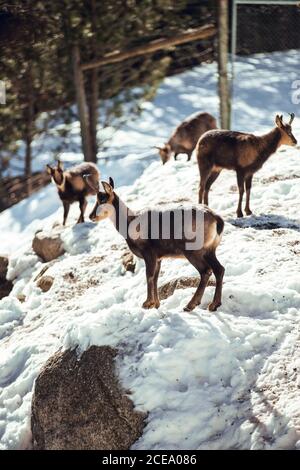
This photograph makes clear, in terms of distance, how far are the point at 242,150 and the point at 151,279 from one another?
2.97 m

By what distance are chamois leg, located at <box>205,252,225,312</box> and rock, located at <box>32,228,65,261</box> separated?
396cm

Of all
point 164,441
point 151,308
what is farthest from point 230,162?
point 164,441

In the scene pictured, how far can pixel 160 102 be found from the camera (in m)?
24.7

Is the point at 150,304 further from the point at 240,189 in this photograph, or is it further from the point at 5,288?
the point at 5,288

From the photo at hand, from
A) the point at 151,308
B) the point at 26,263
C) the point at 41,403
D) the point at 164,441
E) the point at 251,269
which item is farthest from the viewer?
the point at 26,263

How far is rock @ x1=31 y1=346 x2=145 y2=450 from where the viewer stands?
Result: 609 centimetres

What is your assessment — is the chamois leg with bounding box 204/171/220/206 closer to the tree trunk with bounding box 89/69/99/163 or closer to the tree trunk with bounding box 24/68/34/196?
the tree trunk with bounding box 89/69/99/163

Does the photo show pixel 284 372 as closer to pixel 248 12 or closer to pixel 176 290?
pixel 176 290

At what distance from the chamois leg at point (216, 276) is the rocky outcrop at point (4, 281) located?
14.7 ft

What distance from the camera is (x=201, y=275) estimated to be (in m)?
6.90

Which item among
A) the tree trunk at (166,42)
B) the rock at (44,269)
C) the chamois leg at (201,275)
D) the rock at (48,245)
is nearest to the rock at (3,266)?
the rock at (48,245)

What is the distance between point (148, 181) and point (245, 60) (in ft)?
22.7

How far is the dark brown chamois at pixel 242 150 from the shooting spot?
9.38 m

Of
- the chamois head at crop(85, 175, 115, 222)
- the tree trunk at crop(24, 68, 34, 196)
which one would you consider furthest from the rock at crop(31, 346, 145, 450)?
the tree trunk at crop(24, 68, 34, 196)
